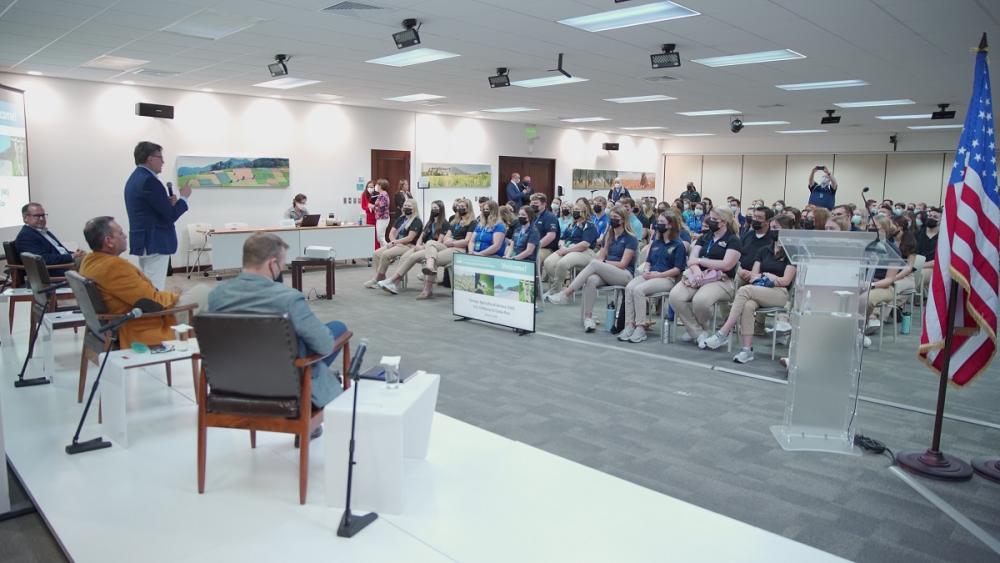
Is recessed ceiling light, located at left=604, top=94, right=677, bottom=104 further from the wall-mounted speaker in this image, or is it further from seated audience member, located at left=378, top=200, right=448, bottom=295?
the wall-mounted speaker

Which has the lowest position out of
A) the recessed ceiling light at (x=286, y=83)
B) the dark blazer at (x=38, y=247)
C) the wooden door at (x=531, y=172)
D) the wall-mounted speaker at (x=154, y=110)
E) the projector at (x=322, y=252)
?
the projector at (x=322, y=252)

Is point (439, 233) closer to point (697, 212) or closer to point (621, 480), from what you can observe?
point (697, 212)

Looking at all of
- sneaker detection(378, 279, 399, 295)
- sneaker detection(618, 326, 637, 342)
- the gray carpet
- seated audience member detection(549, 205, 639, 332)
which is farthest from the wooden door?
sneaker detection(618, 326, 637, 342)

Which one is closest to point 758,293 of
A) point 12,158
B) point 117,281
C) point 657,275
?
point 657,275

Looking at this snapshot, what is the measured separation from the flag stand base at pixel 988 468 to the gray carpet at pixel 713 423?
0.07 m

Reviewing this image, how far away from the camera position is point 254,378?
3.02m

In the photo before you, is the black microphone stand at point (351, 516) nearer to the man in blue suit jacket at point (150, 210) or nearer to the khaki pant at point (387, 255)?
the man in blue suit jacket at point (150, 210)

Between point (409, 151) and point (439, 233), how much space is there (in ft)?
19.2

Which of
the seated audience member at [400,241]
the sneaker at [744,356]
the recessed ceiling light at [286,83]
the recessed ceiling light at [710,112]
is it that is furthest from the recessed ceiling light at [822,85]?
the recessed ceiling light at [286,83]

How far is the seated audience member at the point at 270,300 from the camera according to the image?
3.08 m

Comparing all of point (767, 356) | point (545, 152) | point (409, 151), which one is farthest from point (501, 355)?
point (545, 152)

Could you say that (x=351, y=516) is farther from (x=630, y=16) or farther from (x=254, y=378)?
(x=630, y=16)

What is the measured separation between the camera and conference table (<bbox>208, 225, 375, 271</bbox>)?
10.3m

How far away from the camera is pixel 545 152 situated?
60.7 feet
